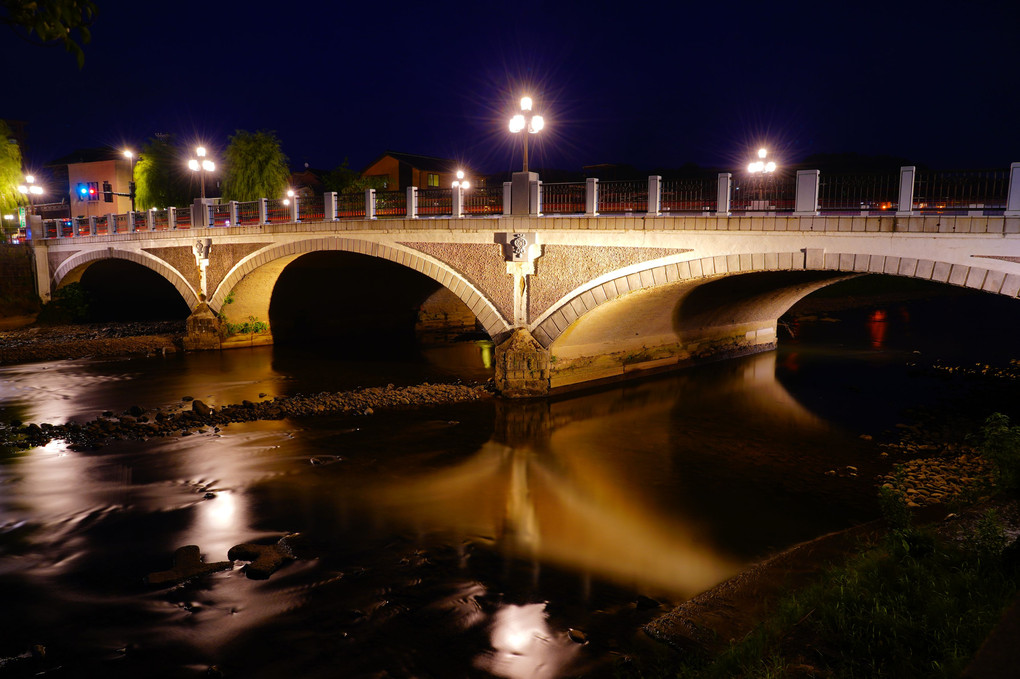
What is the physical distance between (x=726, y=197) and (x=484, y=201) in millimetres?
6750

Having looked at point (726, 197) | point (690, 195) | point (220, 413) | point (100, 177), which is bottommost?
point (220, 413)

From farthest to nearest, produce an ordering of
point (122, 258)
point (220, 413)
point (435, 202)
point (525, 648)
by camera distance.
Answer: point (122, 258)
point (435, 202)
point (220, 413)
point (525, 648)

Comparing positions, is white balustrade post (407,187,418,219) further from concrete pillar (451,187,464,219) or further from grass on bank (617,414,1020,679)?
grass on bank (617,414,1020,679)

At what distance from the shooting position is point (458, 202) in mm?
18516

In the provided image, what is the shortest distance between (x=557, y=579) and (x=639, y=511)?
3.02 metres

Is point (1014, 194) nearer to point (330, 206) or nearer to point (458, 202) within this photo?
point (458, 202)

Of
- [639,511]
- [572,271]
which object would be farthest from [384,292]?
[639,511]

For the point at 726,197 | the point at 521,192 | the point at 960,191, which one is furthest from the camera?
the point at 521,192

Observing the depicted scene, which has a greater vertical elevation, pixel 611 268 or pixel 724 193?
pixel 724 193

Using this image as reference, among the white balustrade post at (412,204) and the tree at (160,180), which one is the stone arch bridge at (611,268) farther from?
the tree at (160,180)

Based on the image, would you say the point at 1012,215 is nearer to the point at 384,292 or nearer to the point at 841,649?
the point at 841,649

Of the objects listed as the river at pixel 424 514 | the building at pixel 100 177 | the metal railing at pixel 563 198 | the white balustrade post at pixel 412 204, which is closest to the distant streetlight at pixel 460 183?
the white balustrade post at pixel 412 204

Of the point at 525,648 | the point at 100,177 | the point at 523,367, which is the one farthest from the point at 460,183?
the point at 100,177

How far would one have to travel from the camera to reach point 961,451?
44.3 ft
